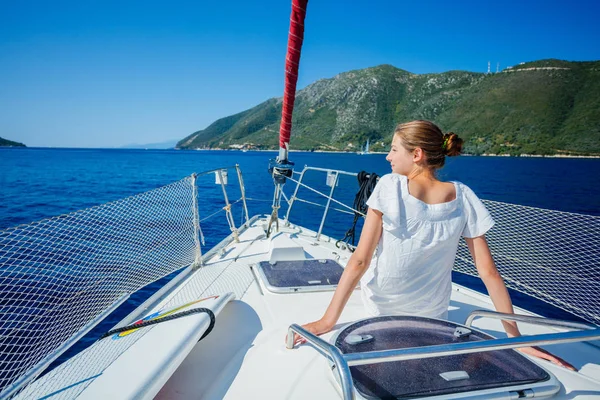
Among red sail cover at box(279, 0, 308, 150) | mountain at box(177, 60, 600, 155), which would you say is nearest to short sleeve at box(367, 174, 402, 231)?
red sail cover at box(279, 0, 308, 150)

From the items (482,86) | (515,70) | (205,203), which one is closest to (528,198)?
(205,203)

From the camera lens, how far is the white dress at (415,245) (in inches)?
68.8

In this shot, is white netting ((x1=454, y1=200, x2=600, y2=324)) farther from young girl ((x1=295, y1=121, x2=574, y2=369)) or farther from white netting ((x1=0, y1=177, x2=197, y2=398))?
white netting ((x1=0, y1=177, x2=197, y2=398))

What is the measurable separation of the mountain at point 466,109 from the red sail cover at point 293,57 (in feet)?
223

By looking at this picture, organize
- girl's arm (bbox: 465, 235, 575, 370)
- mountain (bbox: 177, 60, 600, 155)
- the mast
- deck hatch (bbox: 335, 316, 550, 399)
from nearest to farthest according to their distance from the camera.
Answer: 1. deck hatch (bbox: 335, 316, 550, 399)
2. girl's arm (bbox: 465, 235, 575, 370)
3. the mast
4. mountain (bbox: 177, 60, 600, 155)

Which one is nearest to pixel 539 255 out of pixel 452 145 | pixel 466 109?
pixel 452 145

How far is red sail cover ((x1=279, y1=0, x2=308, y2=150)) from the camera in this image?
3061 mm

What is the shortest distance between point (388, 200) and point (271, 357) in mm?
1131

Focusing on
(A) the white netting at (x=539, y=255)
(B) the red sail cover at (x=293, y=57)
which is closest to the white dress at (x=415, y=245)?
(A) the white netting at (x=539, y=255)

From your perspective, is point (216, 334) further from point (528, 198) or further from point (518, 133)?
point (518, 133)

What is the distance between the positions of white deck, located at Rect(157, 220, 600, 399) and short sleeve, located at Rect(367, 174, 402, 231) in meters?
0.81

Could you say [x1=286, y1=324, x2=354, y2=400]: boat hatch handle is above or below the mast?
below

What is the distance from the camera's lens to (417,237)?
1.77m

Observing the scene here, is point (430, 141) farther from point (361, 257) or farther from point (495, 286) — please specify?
point (495, 286)
